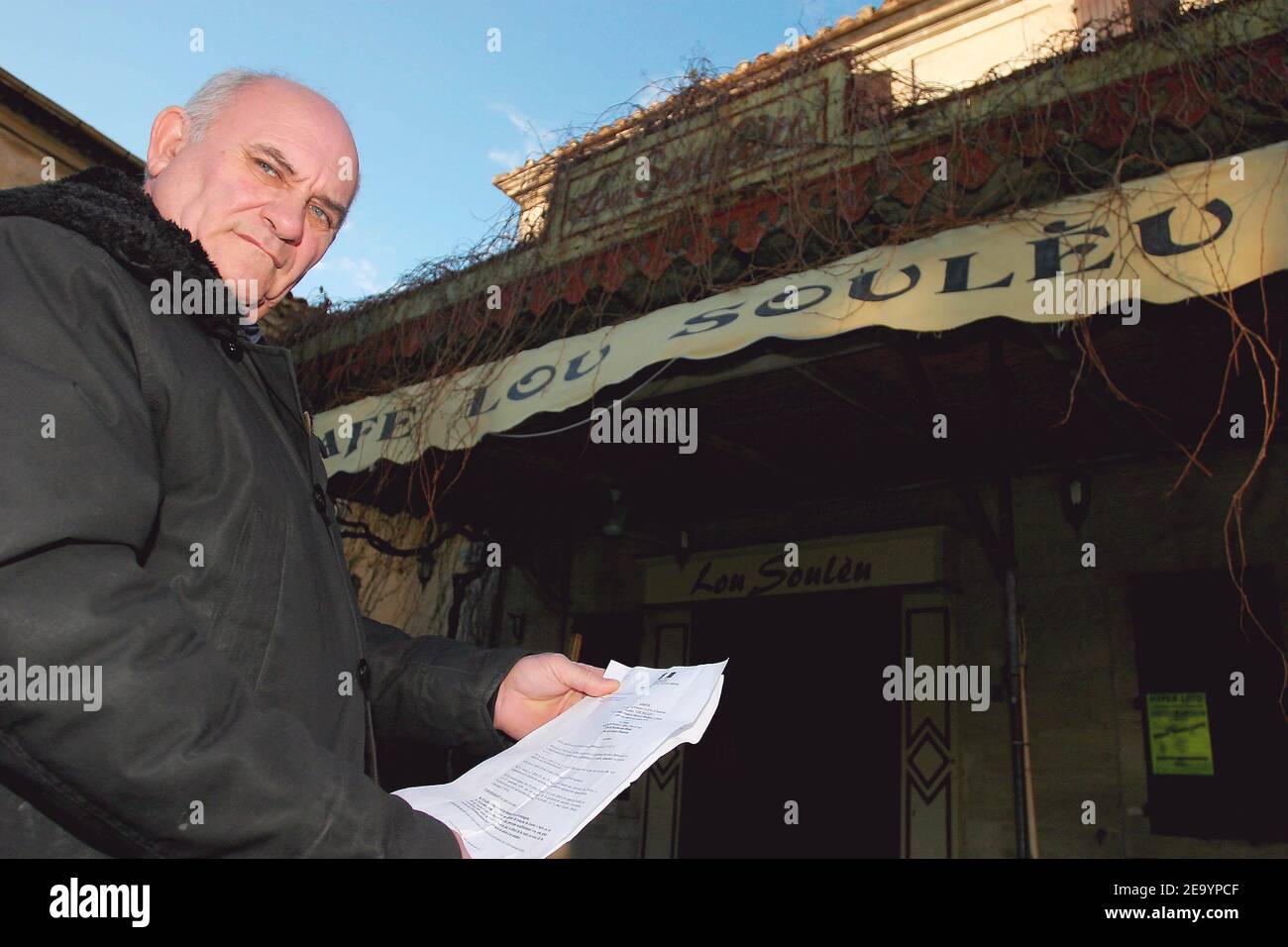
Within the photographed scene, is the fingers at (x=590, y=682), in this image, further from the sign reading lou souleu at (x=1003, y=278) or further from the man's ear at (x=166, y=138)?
the sign reading lou souleu at (x=1003, y=278)

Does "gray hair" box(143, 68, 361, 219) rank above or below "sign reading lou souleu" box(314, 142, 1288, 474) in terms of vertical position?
below

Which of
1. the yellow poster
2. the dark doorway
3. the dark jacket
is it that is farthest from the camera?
the dark doorway

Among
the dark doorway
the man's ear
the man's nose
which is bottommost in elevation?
the dark doorway

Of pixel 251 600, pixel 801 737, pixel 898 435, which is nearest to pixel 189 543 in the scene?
pixel 251 600

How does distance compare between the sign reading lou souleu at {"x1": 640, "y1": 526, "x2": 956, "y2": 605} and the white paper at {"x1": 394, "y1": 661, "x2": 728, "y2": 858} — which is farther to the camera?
the sign reading lou souleu at {"x1": 640, "y1": 526, "x2": 956, "y2": 605}

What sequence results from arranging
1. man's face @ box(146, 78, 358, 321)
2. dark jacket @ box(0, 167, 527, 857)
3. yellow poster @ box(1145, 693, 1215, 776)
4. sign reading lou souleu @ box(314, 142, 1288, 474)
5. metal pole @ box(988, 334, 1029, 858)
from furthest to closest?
yellow poster @ box(1145, 693, 1215, 776) → metal pole @ box(988, 334, 1029, 858) → sign reading lou souleu @ box(314, 142, 1288, 474) → man's face @ box(146, 78, 358, 321) → dark jacket @ box(0, 167, 527, 857)

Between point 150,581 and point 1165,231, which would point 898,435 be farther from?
point 150,581

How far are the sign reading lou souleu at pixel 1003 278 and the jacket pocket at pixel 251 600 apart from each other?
2601 mm

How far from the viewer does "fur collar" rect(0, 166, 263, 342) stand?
1.10 meters

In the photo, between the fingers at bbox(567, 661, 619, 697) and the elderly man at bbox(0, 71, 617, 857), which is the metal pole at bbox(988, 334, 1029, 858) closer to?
the fingers at bbox(567, 661, 619, 697)

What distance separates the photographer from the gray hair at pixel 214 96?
153 cm

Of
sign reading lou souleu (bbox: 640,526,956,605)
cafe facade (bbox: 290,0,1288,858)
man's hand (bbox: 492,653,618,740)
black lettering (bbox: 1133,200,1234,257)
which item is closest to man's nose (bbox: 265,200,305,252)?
man's hand (bbox: 492,653,618,740)
